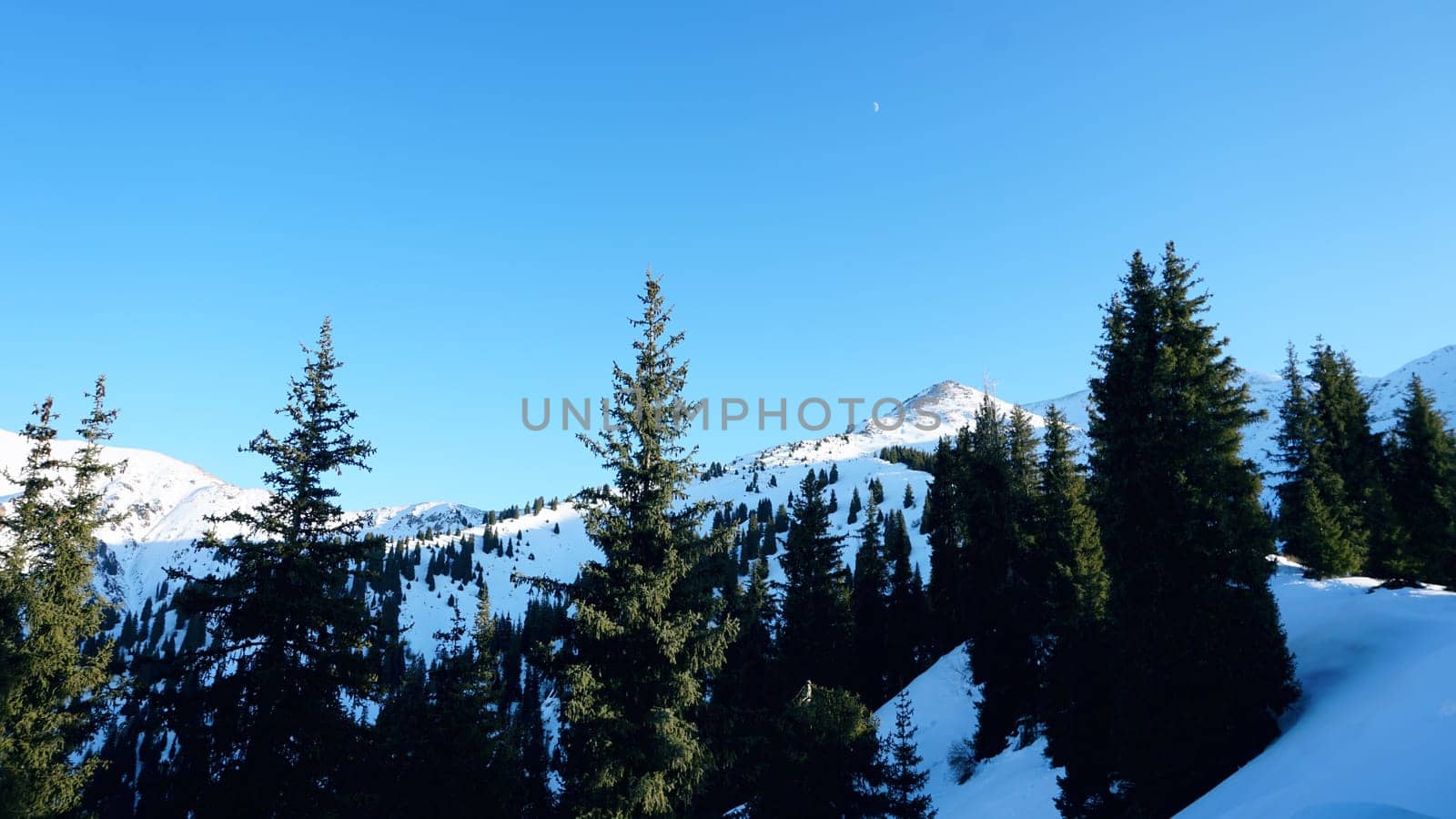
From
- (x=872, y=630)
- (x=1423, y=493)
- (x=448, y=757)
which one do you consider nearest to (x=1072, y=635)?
(x=872, y=630)

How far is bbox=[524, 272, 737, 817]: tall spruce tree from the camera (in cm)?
1647

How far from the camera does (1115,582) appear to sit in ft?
64.5

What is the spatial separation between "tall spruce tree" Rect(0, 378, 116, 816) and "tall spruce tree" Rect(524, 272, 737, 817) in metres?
13.9

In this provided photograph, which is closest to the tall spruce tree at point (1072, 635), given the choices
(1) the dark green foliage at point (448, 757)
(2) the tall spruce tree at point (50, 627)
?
(1) the dark green foliage at point (448, 757)

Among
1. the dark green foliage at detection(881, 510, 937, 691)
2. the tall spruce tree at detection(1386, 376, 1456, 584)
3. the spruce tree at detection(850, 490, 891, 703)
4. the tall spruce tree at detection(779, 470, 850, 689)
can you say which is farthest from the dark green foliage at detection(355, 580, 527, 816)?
the tall spruce tree at detection(1386, 376, 1456, 584)

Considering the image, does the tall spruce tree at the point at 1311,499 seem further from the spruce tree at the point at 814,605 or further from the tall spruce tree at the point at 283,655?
the tall spruce tree at the point at 283,655

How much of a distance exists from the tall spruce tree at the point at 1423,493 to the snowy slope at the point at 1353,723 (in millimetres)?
11854

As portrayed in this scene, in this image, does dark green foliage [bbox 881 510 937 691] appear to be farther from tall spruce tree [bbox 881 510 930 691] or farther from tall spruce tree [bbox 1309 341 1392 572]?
tall spruce tree [bbox 1309 341 1392 572]

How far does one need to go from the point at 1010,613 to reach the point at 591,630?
24371mm

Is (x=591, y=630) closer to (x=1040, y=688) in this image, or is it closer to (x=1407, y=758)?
(x=1407, y=758)

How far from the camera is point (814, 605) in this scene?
129ft

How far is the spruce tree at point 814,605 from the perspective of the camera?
1508 inches

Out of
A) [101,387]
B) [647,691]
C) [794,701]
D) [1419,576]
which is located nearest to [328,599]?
[647,691]

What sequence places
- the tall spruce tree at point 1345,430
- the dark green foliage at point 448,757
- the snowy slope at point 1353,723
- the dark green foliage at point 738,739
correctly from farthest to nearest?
the tall spruce tree at point 1345,430 → the dark green foliage at point 448,757 → the dark green foliage at point 738,739 → the snowy slope at point 1353,723
